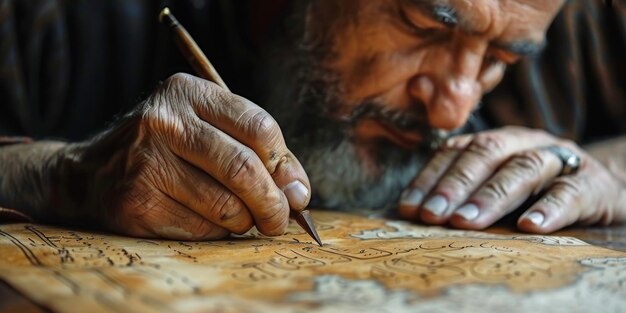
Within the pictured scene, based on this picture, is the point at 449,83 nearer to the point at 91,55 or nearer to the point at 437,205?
the point at 437,205

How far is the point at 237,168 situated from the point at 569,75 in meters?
1.59

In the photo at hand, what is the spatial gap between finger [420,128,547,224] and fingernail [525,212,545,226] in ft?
0.49

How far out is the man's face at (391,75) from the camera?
1.64 metres

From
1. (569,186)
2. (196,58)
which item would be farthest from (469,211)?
(196,58)

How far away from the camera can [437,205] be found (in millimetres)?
1493

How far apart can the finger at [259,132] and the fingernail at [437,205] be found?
0.44 meters

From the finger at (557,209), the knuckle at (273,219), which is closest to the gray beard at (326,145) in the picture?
the finger at (557,209)

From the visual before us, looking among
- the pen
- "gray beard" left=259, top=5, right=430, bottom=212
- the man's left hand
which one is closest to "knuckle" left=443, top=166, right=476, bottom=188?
the man's left hand

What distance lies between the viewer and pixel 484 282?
2.83ft

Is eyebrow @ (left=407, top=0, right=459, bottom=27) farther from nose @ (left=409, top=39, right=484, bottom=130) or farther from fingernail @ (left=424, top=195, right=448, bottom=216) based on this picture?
fingernail @ (left=424, top=195, right=448, bottom=216)

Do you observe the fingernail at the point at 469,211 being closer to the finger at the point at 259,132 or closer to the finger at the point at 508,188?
the finger at the point at 508,188

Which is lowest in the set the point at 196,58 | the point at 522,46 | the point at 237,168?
the point at 237,168

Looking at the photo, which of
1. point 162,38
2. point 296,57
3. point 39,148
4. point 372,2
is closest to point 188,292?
point 39,148

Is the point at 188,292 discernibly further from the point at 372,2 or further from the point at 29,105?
the point at 29,105
